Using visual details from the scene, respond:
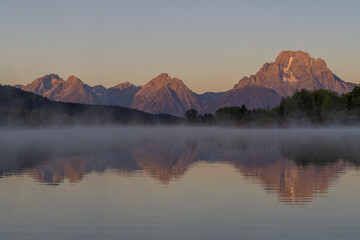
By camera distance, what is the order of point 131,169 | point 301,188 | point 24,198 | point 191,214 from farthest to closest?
point 131,169 → point 301,188 → point 24,198 → point 191,214

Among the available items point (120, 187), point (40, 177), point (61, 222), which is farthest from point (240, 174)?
point (61, 222)

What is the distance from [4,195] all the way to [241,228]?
15.6 meters

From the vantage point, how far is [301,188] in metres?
27.8

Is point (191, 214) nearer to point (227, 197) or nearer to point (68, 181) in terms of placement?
point (227, 197)

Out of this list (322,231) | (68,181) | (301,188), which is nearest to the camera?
(322,231)

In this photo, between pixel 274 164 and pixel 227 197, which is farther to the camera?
pixel 274 164

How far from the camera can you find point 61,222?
64.2 ft

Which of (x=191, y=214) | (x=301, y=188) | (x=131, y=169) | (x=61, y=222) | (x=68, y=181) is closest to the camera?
(x=61, y=222)

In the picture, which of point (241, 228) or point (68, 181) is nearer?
point (241, 228)

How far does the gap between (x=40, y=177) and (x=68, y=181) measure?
356 cm

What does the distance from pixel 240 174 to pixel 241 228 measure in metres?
17.2

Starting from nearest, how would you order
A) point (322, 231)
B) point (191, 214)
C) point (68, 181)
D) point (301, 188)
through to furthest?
point (322, 231), point (191, 214), point (301, 188), point (68, 181)

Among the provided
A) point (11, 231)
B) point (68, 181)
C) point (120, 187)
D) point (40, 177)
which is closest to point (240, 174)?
point (120, 187)

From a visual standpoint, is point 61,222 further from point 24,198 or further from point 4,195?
point 4,195
